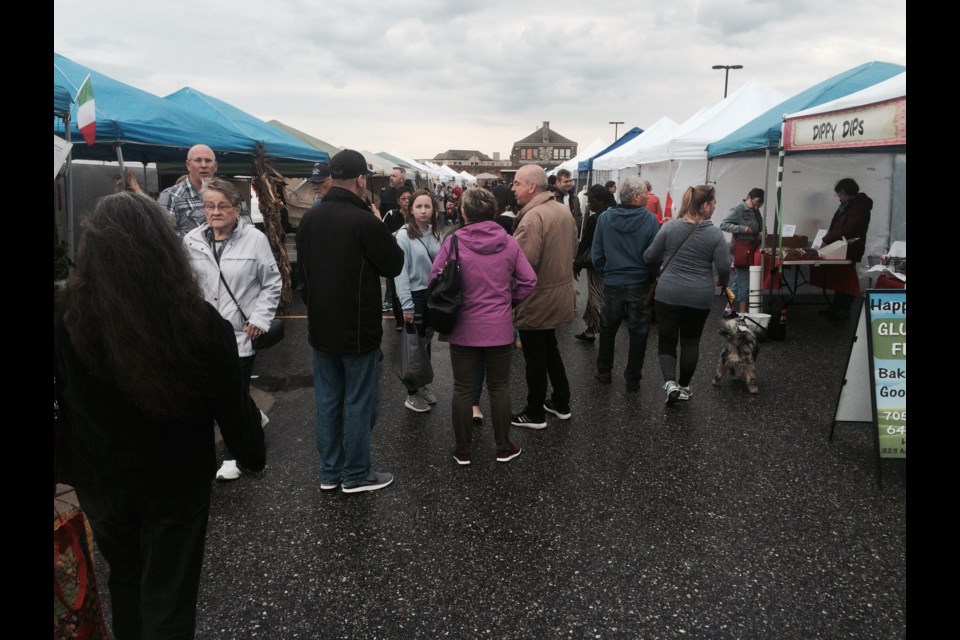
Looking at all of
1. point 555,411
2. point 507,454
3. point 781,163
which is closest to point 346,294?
point 507,454

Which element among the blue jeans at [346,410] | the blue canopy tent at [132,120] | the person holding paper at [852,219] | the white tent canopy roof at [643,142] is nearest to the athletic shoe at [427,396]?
the blue jeans at [346,410]

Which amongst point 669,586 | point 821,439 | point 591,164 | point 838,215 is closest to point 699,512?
point 669,586

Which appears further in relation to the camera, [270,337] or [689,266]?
[689,266]

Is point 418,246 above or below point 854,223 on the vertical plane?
below

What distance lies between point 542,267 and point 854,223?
5594mm

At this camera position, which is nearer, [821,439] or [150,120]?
[821,439]

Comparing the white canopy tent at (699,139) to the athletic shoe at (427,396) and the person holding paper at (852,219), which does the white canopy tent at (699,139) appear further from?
the athletic shoe at (427,396)

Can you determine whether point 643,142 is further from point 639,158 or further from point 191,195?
point 191,195

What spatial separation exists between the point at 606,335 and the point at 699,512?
2.47 meters

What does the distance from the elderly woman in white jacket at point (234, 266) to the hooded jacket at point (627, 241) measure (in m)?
3.02

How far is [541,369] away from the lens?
15.1ft

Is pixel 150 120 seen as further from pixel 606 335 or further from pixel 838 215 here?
pixel 838 215

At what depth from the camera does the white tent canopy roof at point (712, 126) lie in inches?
423
